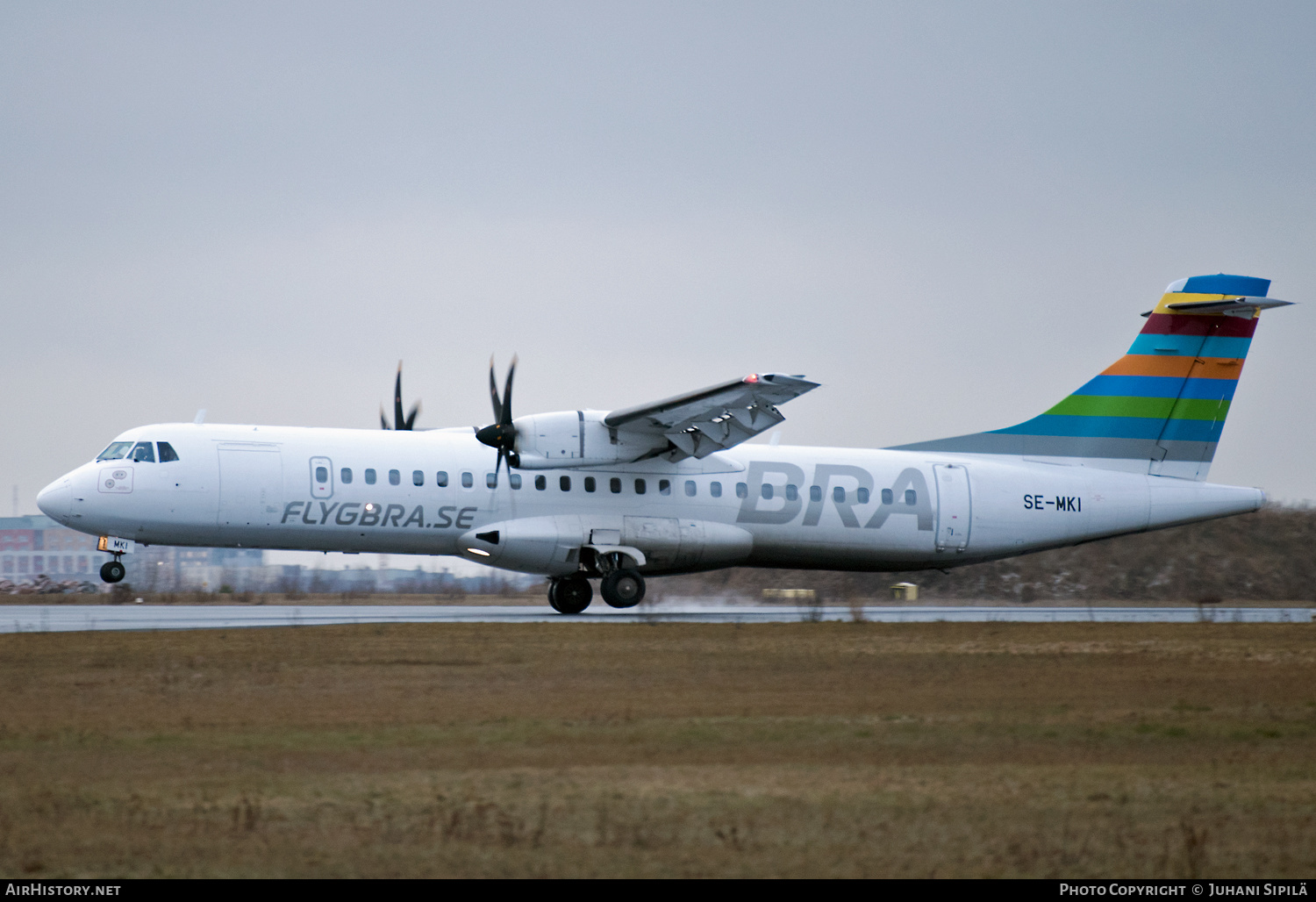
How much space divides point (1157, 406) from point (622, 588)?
1248cm

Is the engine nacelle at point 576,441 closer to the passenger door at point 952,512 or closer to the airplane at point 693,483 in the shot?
the airplane at point 693,483

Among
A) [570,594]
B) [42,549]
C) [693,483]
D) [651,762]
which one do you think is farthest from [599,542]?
[42,549]

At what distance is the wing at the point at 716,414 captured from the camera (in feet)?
76.9

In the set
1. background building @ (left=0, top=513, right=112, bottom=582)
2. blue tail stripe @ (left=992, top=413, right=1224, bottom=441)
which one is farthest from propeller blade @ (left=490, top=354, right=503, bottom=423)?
background building @ (left=0, top=513, right=112, bottom=582)

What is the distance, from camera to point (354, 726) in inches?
441

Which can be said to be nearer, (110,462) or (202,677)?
(202,677)

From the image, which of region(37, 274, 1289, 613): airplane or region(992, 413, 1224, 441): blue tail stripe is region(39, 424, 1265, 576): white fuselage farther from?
region(992, 413, 1224, 441): blue tail stripe

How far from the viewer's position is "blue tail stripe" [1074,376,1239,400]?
28.3m

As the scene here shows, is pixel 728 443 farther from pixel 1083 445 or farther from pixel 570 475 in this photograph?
pixel 1083 445

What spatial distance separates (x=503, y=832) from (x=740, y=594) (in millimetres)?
31924

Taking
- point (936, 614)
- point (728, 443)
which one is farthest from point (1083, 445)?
point (728, 443)

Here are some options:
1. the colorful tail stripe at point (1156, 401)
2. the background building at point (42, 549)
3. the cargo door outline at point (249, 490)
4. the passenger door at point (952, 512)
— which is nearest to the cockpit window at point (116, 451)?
the cargo door outline at point (249, 490)

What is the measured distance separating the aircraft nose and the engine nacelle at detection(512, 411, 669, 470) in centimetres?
809

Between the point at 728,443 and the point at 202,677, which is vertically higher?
the point at 728,443
